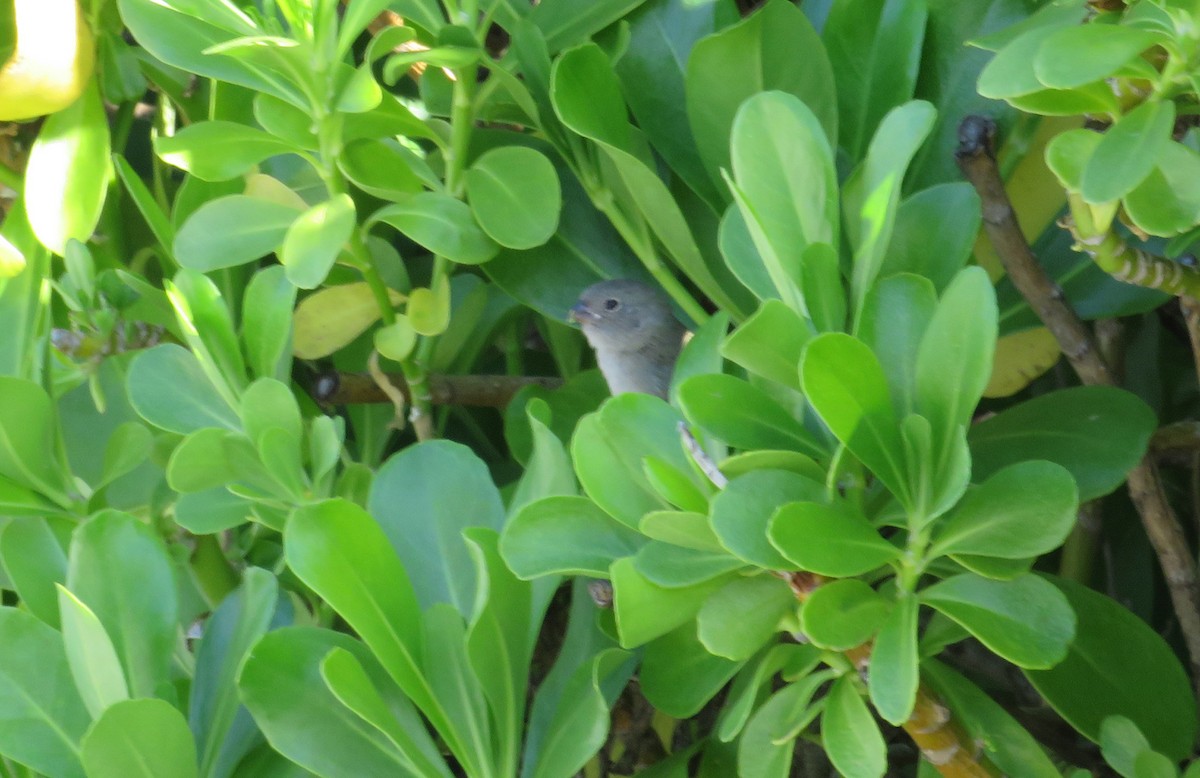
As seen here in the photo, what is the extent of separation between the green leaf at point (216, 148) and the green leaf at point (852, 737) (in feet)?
1.42

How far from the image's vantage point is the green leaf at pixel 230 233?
684 mm

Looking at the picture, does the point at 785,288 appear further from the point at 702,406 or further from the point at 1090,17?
the point at 1090,17

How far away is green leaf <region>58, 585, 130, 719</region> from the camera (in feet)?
1.89

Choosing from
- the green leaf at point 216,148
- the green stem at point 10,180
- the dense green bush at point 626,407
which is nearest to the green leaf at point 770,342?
the dense green bush at point 626,407

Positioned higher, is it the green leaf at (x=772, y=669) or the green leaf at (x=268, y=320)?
the green leaf at (x=268, y=320)

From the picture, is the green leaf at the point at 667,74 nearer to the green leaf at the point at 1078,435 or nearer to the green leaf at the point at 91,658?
the green leaf at the point at 1078,435

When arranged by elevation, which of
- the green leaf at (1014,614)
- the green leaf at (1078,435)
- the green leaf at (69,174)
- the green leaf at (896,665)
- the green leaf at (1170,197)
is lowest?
the green leaf at (1078,435)

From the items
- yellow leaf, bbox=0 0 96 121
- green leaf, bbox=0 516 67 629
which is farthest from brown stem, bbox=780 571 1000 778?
yellow leaf, bbox=0 0 96 121

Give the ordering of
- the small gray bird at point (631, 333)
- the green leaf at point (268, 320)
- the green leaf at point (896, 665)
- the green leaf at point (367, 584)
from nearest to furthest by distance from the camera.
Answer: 1. the green leaf at point (896, 665)
2. the green leaf at point (367, 584)
3. the green leaf at point (268, 320)
4. the small gray bird at point (631, 333)

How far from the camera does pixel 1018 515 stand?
49cm

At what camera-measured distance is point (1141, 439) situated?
0.60m

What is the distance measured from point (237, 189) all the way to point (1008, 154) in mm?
505

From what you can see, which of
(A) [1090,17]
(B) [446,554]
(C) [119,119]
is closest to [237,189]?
(C) [119,119]

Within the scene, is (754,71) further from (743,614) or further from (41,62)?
(41,62)
